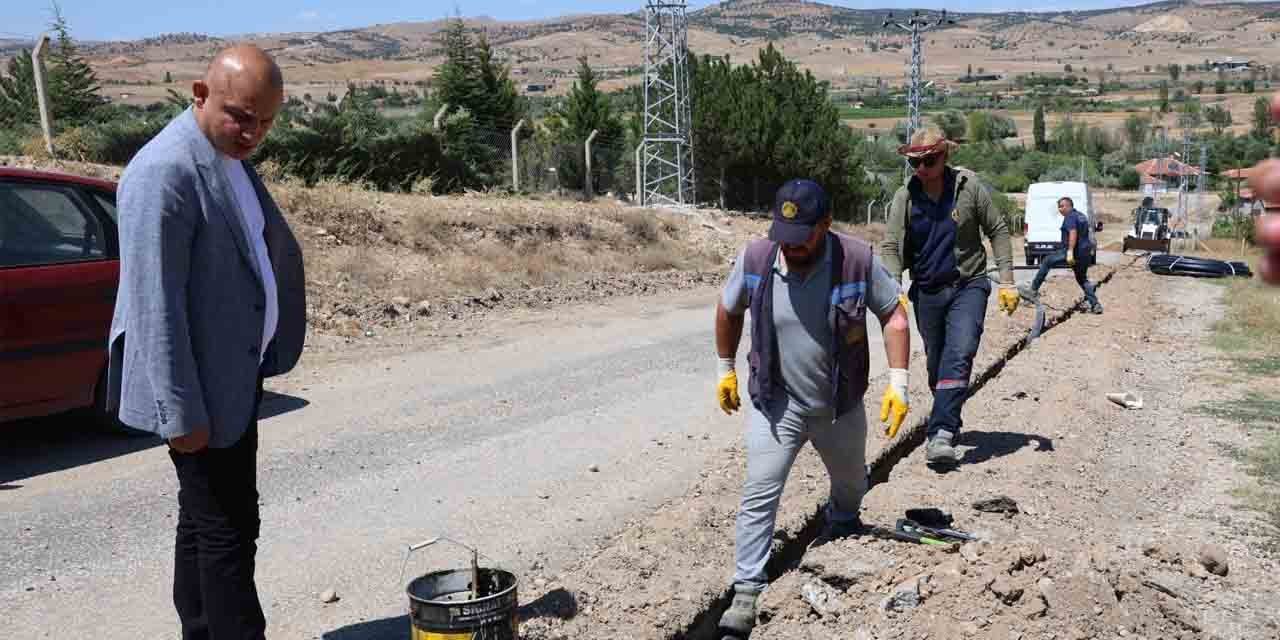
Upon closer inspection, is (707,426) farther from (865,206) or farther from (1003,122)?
(1003,122)

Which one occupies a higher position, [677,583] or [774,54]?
[774,54]

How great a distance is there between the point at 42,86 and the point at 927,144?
1266 cm

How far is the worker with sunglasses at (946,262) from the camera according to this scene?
6523 millimetres

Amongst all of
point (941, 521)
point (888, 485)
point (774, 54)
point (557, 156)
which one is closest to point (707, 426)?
point (888, 485)

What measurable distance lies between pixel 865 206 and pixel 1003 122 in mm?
87359

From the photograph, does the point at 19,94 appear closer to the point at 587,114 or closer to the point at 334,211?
the point at 334,211

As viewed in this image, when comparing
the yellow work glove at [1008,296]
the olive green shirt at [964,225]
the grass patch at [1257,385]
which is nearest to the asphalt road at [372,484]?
the olive green shirt at [964,225]

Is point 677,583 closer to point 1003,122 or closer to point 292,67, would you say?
point 292,67

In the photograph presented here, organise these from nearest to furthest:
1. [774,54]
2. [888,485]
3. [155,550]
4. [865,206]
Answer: [155,550] < [888,485] < [774,54] < [865,206]

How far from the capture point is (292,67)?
116000 mm

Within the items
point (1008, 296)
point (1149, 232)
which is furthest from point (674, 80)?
point (1008, 296)

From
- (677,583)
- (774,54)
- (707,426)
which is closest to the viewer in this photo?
(677,583)

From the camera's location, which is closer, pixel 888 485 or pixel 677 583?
pixel 677 583

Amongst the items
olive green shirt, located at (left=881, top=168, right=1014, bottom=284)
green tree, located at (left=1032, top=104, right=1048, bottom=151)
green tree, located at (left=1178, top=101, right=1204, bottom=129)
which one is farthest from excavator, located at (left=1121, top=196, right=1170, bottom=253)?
green tree, located at (left=1032, top=104, right=1048, bottom=151)
